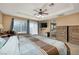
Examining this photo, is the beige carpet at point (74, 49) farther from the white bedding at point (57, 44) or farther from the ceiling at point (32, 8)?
the ceiling at point (32, 8)

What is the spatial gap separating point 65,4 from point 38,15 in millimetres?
605

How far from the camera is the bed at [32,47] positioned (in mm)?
1711

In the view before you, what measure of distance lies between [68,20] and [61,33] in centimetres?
33

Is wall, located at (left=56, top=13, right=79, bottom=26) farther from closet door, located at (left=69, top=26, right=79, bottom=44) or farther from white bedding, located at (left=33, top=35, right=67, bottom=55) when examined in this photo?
white bedding, located at (left=33, top=35, right=67, bottom=55)

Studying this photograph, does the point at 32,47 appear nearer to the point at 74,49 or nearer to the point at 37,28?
the point at 37,28

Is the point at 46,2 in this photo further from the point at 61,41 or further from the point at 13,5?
the point at 61,41

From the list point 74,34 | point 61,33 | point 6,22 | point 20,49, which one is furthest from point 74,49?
point 6,22

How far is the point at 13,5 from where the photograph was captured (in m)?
1.89

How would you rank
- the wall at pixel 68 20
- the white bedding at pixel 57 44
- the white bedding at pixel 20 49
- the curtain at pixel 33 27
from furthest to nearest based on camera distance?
1. the curtain at pixel 33 27
2. the wall at pixel 68 20
3. the white bedding at pixel 57 44
4. the white bedding at pixel 20 49

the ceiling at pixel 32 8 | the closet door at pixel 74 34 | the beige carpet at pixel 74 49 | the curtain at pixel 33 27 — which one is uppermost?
the ceiling at pixel 32 8

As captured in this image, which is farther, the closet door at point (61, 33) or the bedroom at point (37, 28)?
the closet door at point (61, 33)

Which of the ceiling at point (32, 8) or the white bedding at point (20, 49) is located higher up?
the ceiling at point (32, 8)

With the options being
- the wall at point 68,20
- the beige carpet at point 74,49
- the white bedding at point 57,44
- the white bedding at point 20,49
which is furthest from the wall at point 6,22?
the beige carpet at point 74,49

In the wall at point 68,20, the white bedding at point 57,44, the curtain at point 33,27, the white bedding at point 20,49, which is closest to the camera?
the white bedding at point 20,49
